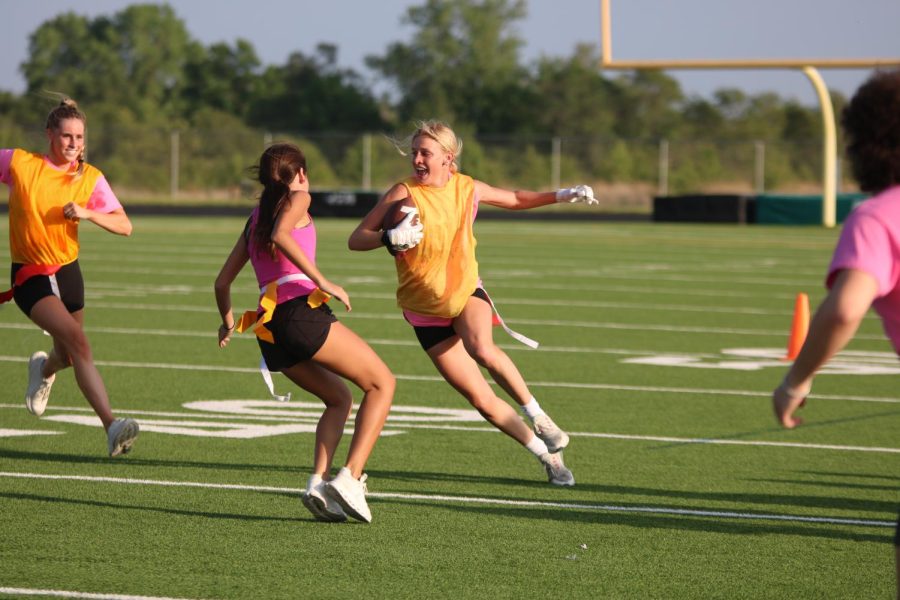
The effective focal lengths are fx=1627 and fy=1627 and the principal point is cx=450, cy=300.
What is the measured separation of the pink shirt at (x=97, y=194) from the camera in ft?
27.8

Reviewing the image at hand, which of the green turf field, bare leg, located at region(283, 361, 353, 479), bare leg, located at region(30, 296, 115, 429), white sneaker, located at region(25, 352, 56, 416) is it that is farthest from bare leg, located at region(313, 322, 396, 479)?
white sneaker, located at region(25, 352, 56, 416)

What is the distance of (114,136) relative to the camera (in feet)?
188

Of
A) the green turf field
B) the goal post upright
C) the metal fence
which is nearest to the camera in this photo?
the green turf field

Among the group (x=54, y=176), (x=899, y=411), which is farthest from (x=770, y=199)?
(x=54, y=176)

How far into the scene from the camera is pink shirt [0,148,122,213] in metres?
8.47

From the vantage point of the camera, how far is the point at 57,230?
8.43 meters

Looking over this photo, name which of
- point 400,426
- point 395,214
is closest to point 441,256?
point 395,214

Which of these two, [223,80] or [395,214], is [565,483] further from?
[223,80]

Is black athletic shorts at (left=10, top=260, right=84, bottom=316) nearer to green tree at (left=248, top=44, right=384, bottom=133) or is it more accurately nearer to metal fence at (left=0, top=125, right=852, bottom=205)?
metal fence at (left=0, top=125, right=852, bottom=205)

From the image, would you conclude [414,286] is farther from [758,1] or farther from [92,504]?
[758,1]

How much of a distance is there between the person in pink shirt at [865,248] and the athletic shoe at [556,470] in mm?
3745

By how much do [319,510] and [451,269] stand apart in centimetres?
128

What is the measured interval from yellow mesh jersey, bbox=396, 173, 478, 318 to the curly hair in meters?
3.28

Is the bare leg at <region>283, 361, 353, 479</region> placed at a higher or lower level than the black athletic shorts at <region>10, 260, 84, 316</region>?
lower
